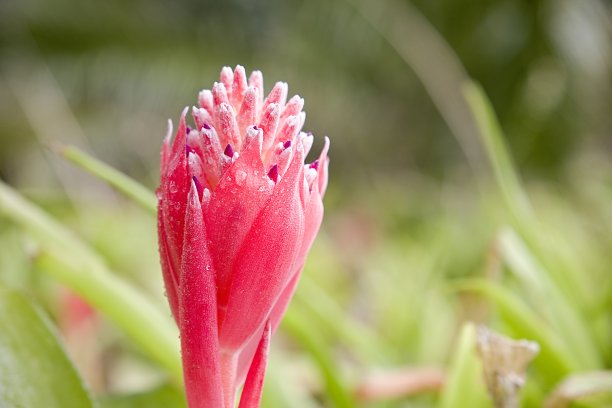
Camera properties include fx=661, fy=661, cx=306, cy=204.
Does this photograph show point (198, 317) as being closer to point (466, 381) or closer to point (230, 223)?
point (230, 223)

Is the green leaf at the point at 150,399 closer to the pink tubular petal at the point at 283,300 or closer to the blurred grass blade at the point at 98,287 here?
the blurred grass blade at the point at 98,287

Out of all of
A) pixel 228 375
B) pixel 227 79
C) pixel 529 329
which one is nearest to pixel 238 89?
pixel 227 79

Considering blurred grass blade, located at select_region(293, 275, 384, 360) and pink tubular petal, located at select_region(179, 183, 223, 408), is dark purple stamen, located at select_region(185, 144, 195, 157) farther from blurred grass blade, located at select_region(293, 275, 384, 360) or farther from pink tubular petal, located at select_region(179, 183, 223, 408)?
blurred grass blade, located at select_region(293, 275, 384, 360)

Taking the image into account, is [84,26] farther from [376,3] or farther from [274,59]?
[376,3]

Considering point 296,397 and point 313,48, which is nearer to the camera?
point 296,397

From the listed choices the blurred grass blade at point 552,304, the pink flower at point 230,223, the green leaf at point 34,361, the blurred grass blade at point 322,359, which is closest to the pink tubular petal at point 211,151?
the pink flower at point 230,223

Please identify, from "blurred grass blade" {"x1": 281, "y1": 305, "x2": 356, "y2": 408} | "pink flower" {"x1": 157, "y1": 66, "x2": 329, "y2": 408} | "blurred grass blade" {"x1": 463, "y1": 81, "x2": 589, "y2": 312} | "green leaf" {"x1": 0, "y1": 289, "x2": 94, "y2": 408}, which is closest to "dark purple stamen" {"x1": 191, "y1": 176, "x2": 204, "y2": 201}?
"pink flower" {"x1": 157, "y1": 66, "x2": 329, "y2": 408}

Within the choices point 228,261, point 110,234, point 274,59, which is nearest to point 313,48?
point 274,59
